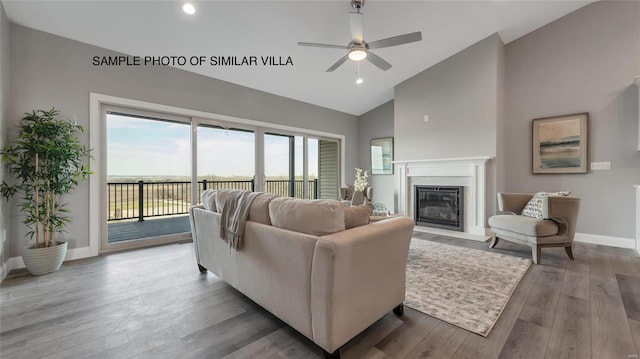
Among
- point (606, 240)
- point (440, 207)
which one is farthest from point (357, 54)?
point (606, 240)

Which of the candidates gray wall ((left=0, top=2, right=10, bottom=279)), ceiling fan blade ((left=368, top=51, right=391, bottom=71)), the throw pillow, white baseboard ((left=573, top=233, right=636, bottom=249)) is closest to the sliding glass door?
gray wall ((left=0, top=2, right=10, bottom=279))

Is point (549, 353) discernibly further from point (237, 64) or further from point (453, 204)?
point (237, 64)

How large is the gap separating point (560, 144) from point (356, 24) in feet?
12.8

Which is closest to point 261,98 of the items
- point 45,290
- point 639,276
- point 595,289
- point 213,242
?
point 213,242

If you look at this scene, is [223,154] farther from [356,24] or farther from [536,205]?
[536,205]

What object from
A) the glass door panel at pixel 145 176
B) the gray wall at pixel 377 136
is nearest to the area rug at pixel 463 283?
the gray wall at pixel 377 136

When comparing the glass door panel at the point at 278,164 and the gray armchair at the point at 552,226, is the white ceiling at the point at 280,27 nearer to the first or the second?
the glass door panel at the point at 278,164

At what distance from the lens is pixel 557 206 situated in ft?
9.99

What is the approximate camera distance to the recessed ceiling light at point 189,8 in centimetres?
278

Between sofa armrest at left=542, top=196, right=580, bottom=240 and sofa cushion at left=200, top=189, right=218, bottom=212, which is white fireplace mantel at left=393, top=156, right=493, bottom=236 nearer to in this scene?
sofa armrest at left=542, top=196, right=580, bottom=240

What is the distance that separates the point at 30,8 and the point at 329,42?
341 centimetres

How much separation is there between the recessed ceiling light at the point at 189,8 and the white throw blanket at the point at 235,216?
221 cm

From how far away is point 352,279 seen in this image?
1417 millimetres

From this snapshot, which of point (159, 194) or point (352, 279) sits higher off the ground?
point (159, 194)
